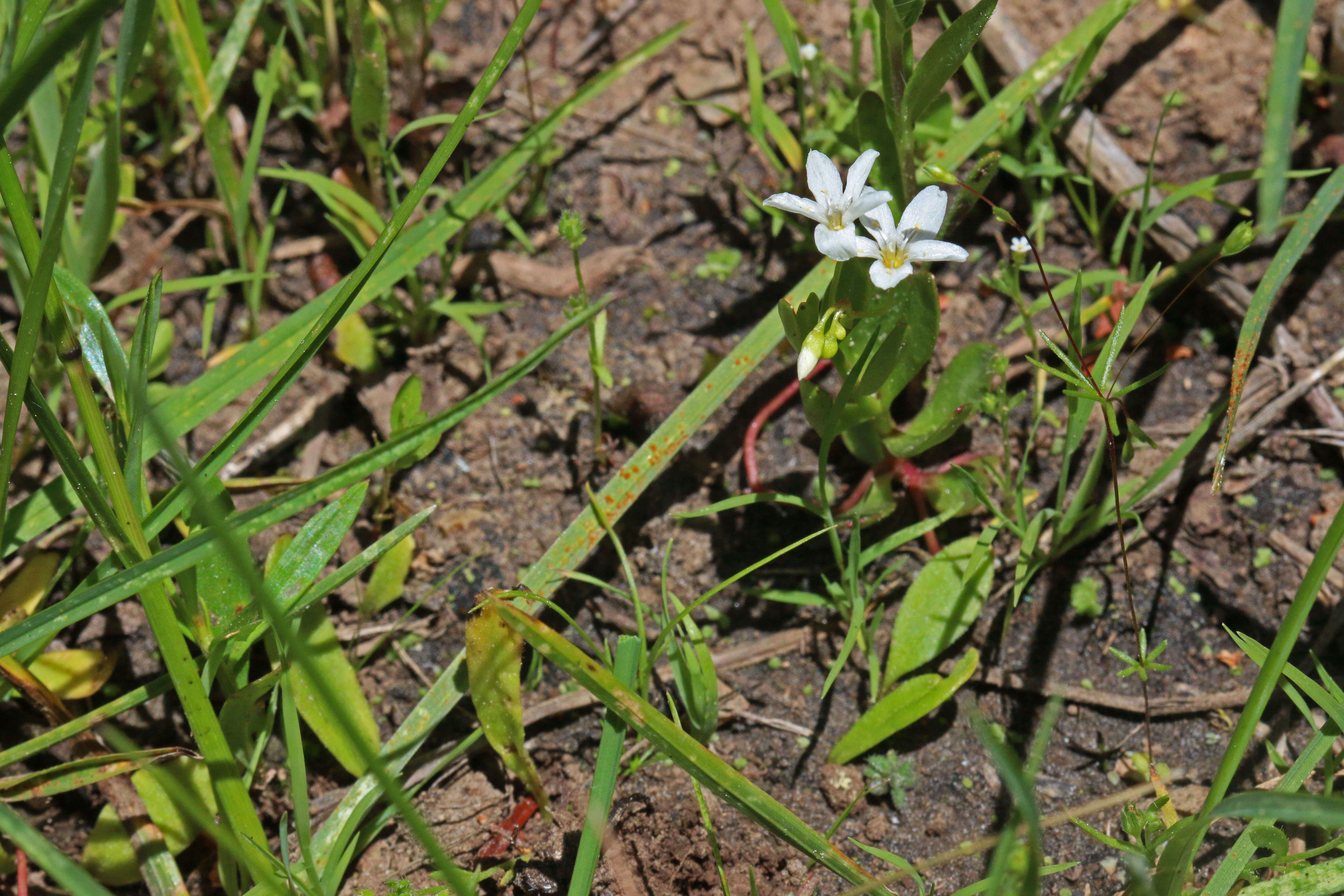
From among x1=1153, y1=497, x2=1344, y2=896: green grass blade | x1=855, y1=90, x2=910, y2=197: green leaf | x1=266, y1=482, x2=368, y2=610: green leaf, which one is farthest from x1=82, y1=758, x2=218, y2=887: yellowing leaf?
x1=855, y1=90, x2=910, y2=197: green leaf

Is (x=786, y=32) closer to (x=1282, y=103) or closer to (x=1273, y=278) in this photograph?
(x=1273, y=278)

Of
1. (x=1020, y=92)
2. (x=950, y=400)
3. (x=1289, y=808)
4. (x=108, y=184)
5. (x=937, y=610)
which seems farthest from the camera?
(x=1020, y=92)

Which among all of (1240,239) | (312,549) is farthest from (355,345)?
(1240,239)

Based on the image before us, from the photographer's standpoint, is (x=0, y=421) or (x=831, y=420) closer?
(x=831, y=420)

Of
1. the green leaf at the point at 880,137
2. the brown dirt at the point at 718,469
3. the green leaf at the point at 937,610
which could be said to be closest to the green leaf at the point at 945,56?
the green leaf at the point at 880,137

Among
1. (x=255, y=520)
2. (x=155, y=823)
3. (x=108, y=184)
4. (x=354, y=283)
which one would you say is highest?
(x=108, y=184)

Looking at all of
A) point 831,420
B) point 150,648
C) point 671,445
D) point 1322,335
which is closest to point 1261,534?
point 1322,335

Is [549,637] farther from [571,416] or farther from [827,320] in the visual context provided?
[571,416]

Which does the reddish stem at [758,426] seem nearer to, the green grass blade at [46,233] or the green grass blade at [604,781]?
the green grass blade at [604,781]

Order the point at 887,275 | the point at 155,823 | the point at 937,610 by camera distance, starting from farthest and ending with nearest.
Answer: the point at 937,610
the point at 155,823
the point at 887,275
